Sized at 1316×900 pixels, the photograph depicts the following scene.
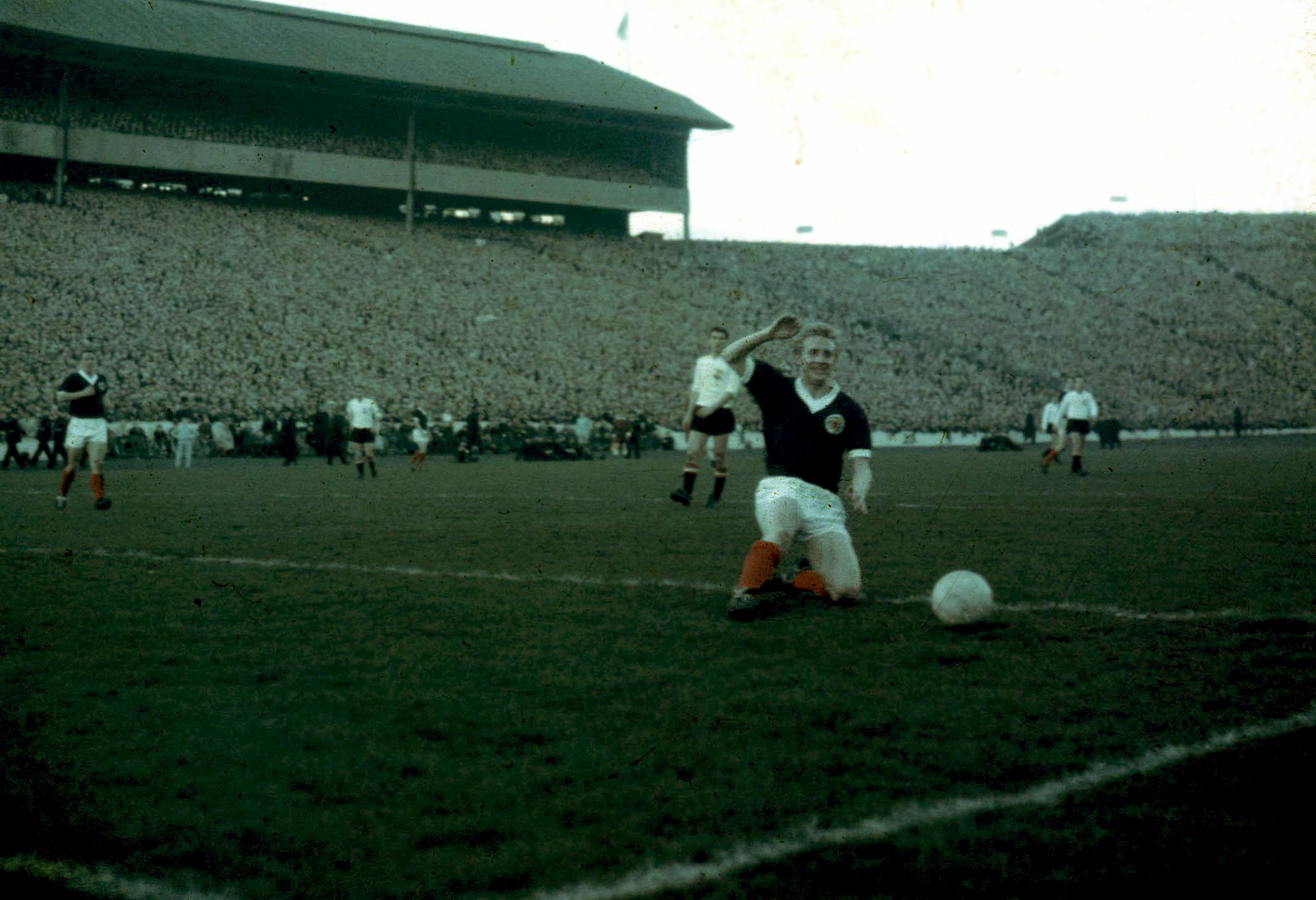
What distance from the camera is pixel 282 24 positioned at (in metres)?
50.6

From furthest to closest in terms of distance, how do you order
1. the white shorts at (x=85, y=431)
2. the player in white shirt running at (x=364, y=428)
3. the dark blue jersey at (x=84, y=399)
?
the player in white shirt running at (x=364, y=428)
the white shorts at (x=85, y=431)
the dark blue jersey at (x=84, y=399)

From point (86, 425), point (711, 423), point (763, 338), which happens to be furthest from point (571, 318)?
point (763, 338)

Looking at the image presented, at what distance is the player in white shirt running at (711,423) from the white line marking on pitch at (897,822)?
9.71 m

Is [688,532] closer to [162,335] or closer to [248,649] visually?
[248,649]

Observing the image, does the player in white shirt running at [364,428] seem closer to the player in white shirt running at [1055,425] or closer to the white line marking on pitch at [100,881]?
the player in white shirt running at [1055,425]

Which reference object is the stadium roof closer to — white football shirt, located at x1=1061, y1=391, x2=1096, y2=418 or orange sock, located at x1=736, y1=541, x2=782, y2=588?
white football shirt, located at x1=1061, y1=391, x2=1096, y2=418

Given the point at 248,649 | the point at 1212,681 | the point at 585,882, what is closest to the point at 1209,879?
the point at 585,882

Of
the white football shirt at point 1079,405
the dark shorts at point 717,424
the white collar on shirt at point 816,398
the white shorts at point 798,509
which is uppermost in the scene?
the white football shirt at point 1079,405

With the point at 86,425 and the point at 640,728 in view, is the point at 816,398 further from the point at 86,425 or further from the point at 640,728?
the point at 86,425

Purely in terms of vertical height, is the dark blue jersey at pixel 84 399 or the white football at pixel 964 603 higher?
the dark blue jersey at pixel 84 399

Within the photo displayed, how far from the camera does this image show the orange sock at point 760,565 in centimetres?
575

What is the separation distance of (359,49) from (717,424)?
4250 cm

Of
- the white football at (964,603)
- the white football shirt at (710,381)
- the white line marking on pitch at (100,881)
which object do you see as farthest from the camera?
the white football shirt at (710,381)

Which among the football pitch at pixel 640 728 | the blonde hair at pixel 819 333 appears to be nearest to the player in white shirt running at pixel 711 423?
the football pitch at pixel 640 728
